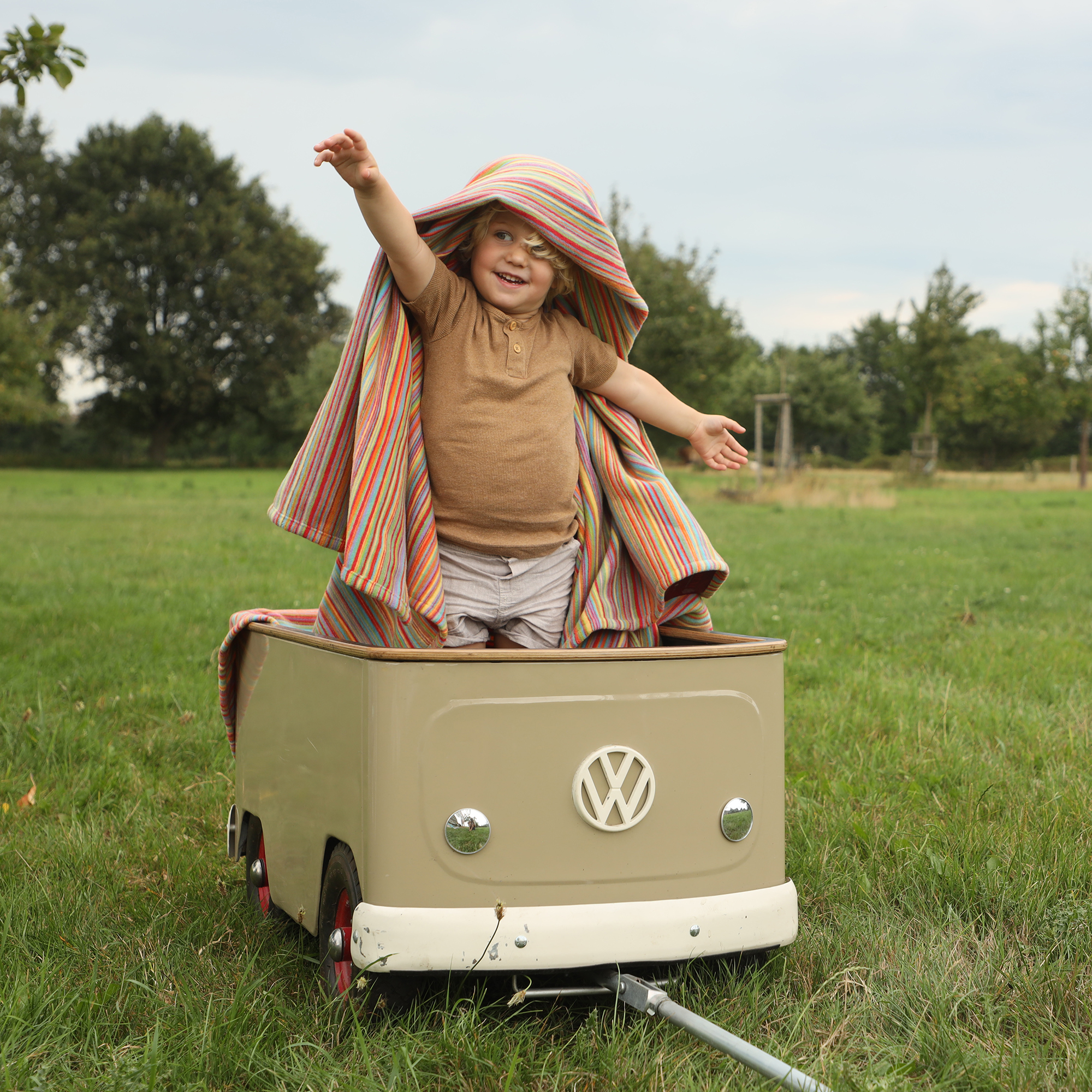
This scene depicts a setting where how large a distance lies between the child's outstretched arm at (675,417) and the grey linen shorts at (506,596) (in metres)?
0.40

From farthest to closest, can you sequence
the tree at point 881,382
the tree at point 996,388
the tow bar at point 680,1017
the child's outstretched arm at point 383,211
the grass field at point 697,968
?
1. the tree at point 881,382
2. the tree at point 996,388
3. the child's outstretched arm at point 383,211
4. the grass field at point 697,968
5. the tow bar at point 680,1017

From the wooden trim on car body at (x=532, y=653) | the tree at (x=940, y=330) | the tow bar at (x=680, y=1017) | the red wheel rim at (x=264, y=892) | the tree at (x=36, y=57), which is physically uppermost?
the tree at (x=940, y=330)

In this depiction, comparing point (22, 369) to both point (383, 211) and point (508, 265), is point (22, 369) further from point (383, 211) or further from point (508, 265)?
point (383, 211)

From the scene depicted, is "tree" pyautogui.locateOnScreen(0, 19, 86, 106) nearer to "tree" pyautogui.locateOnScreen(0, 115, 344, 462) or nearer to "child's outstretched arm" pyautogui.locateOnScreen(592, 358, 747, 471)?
"child's outstretched arm" pyautogui.locateOnScreen(592, 358, 747, 471)

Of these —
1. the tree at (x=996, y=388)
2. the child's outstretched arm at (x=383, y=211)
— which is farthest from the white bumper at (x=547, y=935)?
the tree at (x=996, y=388)

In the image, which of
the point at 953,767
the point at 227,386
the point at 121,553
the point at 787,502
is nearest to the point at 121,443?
the point at 227,386

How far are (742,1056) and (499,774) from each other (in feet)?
1.88

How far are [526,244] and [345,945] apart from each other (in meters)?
1.48

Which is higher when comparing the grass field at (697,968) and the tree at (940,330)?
the tree at (940,330)

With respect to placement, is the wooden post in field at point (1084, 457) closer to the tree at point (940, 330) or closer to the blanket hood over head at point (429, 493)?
the tree at point (940, 330)

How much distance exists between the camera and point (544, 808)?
79.2 inches

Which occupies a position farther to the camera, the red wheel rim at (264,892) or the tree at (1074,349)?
the tree at (1074,349)

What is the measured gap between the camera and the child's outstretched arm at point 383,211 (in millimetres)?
2156

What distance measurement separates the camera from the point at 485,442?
2.54 m
